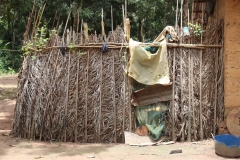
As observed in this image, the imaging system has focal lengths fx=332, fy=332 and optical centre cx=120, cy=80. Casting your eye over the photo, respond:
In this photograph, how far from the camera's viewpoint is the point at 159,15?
1945 centimetres

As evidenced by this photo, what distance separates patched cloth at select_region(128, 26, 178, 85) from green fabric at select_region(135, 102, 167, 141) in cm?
50

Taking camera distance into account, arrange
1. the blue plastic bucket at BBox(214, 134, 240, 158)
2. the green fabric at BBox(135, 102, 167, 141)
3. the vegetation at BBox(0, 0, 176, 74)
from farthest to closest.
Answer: the vegetation at BBox(0, 0, 176, 74) < the green fabric at BBox(135, 102, 167, 141) < the blue plastic bucket at BBox(214, 134, 240, 158)

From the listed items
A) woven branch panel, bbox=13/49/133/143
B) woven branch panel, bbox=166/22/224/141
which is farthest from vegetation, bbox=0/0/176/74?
woven branch panel, bbox=166/22/224/141

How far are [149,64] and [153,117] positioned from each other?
3.45 feet

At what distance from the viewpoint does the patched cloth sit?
21.1ft

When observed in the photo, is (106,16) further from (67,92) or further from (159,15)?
(67,92)

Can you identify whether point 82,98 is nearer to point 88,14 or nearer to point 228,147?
point 228,147

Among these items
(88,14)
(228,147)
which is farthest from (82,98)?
(88,14)

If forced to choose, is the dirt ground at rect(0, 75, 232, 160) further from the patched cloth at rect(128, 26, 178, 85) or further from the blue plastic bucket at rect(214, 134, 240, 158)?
the patched cloth at rect(128, 26, 178, 85)

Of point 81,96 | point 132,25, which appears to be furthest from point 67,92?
point 132,25

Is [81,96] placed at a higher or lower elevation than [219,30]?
lower

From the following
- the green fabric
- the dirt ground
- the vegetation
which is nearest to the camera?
the dirt ground

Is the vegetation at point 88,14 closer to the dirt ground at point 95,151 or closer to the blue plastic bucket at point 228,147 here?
the dirt ground at point 95,151

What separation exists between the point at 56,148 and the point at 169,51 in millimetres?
2874
